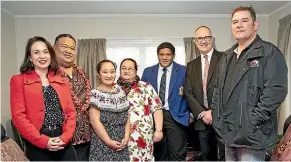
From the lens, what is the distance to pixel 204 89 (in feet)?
8.67

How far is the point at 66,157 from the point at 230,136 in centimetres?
105

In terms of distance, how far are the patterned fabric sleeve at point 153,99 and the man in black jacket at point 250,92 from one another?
2.97ft

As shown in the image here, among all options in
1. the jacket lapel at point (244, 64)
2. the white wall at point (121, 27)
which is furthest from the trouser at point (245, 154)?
the white wall at point (121, 27)

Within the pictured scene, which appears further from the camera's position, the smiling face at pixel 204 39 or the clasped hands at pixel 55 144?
the smiling face at pixel 204 39

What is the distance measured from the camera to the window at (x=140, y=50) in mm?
4918

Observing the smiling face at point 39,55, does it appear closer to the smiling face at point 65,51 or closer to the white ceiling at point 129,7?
the smiling face at point 65,51

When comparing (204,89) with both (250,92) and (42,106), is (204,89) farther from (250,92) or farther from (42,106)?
(42,106)

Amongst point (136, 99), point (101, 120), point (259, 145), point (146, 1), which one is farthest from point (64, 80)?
point (146, 1)

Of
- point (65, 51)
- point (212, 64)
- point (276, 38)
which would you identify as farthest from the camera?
point (276, 38)

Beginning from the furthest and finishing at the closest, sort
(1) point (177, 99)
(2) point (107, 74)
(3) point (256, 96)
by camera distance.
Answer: (1) point (177, 99) < (2) point (107, 74) < (3) point (256, 96)

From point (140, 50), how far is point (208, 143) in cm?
261

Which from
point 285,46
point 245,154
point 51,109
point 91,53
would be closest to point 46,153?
point 51,109

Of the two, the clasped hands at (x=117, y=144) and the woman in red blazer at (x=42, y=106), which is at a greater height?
the woman in red blazer at (x=42, y=106)

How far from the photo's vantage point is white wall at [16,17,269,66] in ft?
15.5
